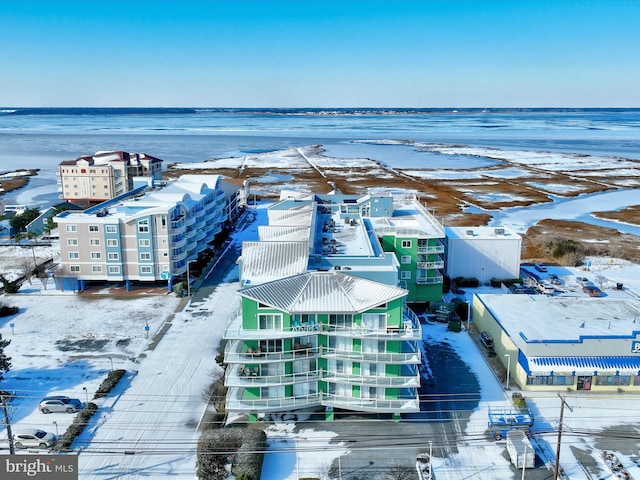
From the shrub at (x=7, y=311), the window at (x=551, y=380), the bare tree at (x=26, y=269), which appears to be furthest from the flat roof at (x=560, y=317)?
the bare tree at (x=26, y=269)

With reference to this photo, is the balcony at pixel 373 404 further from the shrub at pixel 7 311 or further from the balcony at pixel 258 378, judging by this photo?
the shrub at pixel 7 311

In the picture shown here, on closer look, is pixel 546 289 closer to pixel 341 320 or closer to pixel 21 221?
pixel 341 320

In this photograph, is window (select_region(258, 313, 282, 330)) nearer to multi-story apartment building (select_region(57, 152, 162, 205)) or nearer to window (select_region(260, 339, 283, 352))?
window (select_region(260, 339, 283, 352))

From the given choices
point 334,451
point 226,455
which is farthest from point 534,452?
point 226,455

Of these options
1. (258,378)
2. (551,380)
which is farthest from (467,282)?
(258,378)

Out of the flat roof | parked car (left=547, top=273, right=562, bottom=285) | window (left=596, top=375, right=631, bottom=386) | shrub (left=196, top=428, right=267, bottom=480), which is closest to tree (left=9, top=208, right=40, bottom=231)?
shrub (left=196, top=428, right=267, bottom=480)

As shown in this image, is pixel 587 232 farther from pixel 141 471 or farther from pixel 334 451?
pixel 141 471
